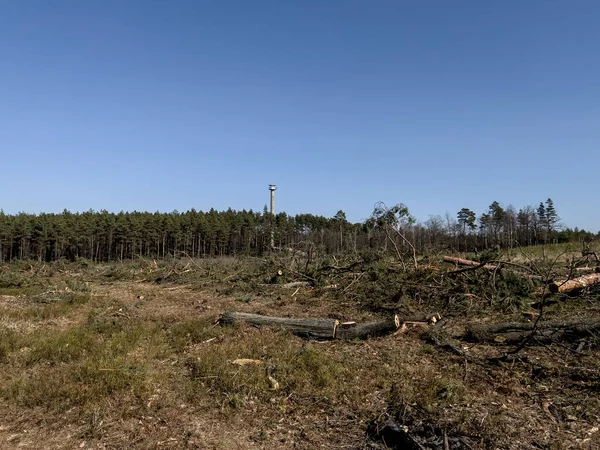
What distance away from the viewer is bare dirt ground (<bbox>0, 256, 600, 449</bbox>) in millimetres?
3939

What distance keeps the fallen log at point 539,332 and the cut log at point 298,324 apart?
255 centimetres

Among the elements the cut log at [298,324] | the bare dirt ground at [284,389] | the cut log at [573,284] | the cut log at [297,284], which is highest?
the cut log at [573,284]

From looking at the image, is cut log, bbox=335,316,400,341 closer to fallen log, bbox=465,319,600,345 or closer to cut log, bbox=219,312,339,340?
cut log, bbox=219,312,339,340

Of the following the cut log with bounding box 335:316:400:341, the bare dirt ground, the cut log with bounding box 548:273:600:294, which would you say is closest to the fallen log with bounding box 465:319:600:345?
the bare dirt ground

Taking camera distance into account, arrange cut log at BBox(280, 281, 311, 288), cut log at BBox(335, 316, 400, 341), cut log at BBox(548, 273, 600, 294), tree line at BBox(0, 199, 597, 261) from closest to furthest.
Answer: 1. cut log at BBox(335, 316, 400, 341)
2. cut log at BBox(548, 273, 600, 294)
3. cut log at BBox(280, 281, 311, 288)
4. tree line at BBox(0, 199, 597, 261)

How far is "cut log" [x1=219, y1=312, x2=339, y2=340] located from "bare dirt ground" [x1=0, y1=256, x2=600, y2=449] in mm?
213

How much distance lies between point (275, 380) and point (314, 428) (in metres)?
1.28

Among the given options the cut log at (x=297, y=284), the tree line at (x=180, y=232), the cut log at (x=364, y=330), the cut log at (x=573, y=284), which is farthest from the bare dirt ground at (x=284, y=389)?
the tree line at (x=180, y=232)

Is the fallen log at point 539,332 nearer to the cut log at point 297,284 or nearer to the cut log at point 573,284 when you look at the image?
the cut log at point 573,284

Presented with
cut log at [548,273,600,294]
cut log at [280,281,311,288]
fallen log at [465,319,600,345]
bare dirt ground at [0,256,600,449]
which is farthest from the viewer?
cut log at [280,281,311,288]

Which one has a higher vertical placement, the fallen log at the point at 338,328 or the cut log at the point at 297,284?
the cut log at the point at 297,284

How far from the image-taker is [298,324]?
7.82 m

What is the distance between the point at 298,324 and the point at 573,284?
264 inches

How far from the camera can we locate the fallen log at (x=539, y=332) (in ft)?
20.5
